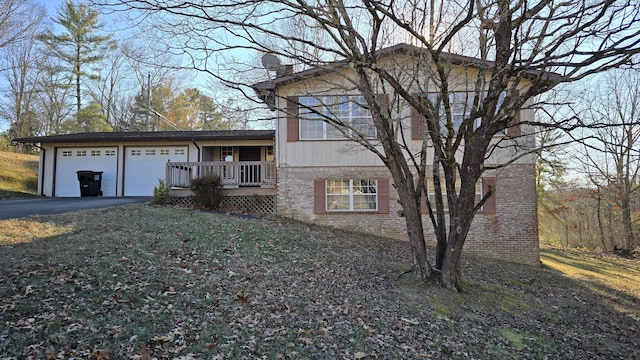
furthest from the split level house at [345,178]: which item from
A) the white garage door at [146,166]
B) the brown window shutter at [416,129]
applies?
the white garage door at [146,166]

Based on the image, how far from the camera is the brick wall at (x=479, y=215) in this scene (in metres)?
11.5

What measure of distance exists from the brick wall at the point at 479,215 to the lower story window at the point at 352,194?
0.70 ft

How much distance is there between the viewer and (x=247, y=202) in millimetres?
13188

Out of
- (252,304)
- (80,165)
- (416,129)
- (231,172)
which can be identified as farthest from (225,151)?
(252,304)

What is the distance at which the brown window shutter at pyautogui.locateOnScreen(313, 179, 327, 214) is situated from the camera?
12070mm

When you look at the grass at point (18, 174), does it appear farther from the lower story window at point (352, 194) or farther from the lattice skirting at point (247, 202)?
the lower story window at point (352, 194)

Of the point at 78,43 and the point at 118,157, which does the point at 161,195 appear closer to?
the point at 118,157

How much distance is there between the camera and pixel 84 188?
16109 millimetres


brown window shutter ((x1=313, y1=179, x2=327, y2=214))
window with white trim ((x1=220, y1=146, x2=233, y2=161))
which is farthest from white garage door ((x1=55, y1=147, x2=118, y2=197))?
brown window shutter ((x1=313, y1=179, x2=327, y2=214))

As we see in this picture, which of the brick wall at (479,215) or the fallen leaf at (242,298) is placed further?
the brick wall at (479,215)

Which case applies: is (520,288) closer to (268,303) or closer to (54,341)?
(268,303)

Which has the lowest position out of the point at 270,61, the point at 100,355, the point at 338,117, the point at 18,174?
the point at 100,355

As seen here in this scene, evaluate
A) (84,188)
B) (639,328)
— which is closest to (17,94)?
(84,188)

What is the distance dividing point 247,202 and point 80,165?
9.08 meters
